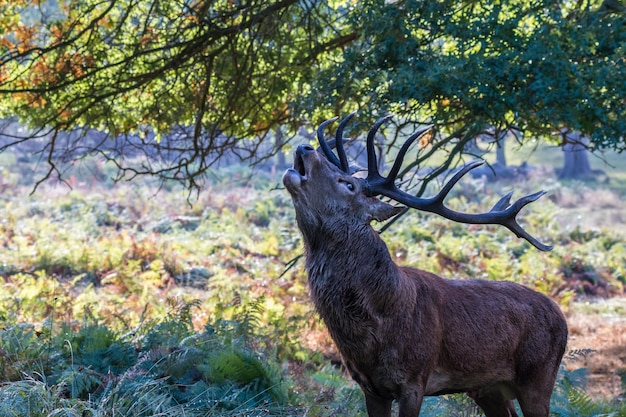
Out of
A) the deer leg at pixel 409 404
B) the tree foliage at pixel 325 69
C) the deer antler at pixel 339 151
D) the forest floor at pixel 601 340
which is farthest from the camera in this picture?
the forest floor at pixel 601 340

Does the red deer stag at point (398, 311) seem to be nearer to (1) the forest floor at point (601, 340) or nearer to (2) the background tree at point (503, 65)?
(2) the background tree at point (503, 65)

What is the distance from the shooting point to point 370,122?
7.14 metres

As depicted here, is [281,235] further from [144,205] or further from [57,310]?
[57,310]

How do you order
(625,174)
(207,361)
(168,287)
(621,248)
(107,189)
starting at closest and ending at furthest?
(207,361), (168,287), (621,248), (107,189), (625,174)

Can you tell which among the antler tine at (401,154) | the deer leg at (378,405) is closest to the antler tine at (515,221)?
the antler tine at (401,154)

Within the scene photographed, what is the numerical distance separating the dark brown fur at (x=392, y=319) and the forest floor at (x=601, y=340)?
362 centimetres

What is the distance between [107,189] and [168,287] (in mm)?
13478

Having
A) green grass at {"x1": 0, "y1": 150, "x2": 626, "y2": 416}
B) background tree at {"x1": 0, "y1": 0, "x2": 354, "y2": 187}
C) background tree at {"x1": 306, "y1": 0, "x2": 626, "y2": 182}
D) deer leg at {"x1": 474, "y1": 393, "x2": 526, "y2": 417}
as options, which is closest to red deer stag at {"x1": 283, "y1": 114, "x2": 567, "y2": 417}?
deer leg at {"x1": 474, "y1": 393, "x2": 526, "y2": 417}

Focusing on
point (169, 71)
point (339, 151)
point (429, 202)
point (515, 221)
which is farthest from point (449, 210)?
Answer: point (169, 71)

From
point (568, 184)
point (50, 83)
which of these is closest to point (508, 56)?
point (50, 83)

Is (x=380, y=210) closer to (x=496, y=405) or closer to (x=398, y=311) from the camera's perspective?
(x=398, y=311)

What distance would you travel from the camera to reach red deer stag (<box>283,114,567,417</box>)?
14.2 ft

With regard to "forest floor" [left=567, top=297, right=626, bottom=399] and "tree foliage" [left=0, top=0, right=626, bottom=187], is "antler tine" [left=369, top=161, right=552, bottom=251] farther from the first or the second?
"forest floor" [left=567, top=297, right=626, bottom=399]

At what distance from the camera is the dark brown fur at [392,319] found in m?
4.31
